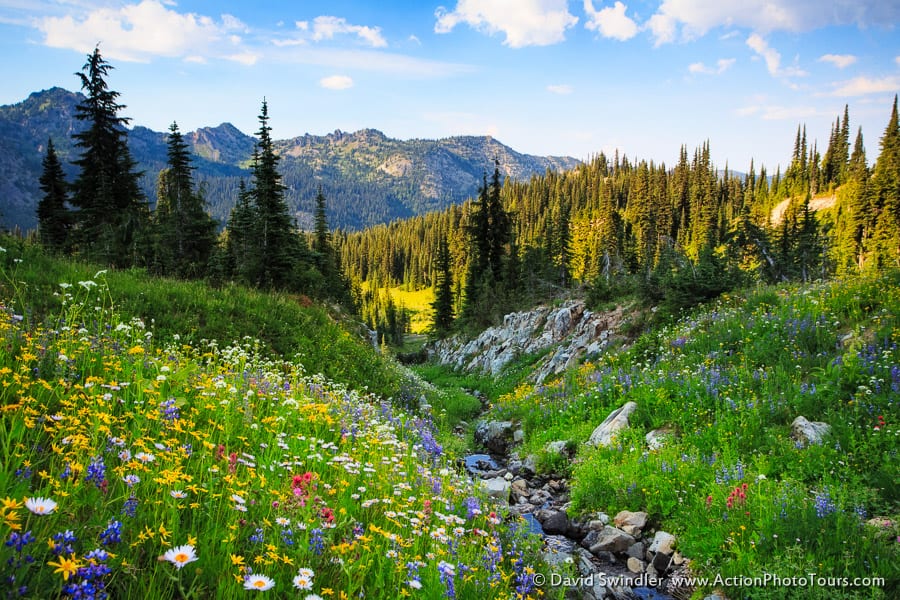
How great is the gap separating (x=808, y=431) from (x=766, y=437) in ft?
2.00

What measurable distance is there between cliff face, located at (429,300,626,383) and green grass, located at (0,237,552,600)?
15375mm

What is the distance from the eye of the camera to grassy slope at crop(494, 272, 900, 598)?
5.31m

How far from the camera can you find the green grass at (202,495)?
2.41m

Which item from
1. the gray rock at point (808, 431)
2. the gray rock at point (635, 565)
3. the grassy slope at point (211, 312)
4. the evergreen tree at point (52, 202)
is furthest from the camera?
the evergreen tree at point (52, 202)

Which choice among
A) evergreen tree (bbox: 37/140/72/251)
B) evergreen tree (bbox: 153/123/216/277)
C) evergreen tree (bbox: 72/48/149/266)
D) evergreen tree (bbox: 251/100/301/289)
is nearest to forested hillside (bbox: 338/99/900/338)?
evergreen tree (bbox: 251/100/301/289)

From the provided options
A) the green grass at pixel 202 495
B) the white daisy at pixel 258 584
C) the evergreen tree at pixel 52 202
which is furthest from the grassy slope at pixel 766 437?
the evergreen tree at pixel 52 202

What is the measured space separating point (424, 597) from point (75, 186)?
3855cm

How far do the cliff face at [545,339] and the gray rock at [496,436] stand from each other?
567 centimetres

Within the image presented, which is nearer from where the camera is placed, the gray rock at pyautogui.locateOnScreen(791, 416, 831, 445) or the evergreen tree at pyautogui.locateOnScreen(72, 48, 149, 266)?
the gray rock at pyautogui.locateOnScreen(791, 416, 831, 445)

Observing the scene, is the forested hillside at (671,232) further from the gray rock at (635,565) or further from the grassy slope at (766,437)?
the gray rock at (635,565)

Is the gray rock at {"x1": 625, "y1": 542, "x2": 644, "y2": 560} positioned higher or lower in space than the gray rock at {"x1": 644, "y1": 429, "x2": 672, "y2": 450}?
lower

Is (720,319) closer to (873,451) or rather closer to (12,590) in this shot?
(873,451)

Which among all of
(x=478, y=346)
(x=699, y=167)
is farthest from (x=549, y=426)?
(x=699, y=167)

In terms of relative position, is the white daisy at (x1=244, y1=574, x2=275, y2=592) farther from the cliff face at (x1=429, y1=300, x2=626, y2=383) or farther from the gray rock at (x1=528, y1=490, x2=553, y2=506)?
the cliff face at (x1=429, y1=300, x2=626, y2=383)
